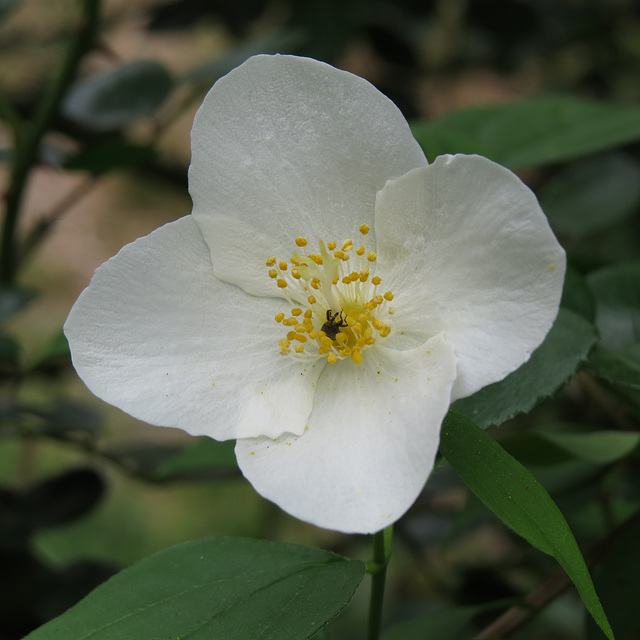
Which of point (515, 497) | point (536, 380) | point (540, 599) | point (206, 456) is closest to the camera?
point (515, 497)

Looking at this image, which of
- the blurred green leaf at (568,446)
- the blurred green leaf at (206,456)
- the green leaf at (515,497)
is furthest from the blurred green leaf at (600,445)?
the blurred green leaf at (206,456)

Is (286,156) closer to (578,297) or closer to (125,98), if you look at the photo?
(578,297)

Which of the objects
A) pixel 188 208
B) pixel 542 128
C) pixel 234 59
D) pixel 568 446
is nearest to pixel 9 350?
pixel 234 59

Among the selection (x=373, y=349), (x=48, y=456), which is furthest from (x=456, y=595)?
(x=48, y=456)

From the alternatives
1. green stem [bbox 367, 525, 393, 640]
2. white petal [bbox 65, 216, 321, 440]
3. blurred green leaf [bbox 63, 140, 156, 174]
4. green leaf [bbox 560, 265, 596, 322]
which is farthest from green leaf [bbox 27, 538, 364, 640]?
blurred green leaf [bbox 63, 140, 156, 174]

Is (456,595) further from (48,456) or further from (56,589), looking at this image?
(48,456)

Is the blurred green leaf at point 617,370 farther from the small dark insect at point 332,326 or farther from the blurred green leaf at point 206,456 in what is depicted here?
the blurred green leaf at point 206,456
